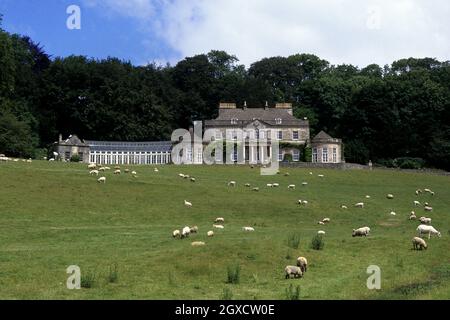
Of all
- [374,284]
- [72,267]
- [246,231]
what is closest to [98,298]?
[72,267]

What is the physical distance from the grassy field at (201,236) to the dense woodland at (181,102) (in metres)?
41.7

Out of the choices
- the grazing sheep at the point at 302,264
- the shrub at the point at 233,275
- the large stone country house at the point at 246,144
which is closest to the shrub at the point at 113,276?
the shrub at the point at 233,275

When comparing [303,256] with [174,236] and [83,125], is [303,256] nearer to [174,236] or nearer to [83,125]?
[174,236]

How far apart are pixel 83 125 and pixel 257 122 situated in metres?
36.5

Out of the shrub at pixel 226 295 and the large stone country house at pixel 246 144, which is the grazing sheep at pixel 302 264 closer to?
the shrub at pixel 226 295

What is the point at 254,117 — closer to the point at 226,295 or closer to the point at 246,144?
the point at 246,144

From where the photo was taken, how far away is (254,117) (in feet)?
366

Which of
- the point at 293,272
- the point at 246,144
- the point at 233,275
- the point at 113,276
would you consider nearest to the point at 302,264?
the point at 293,272

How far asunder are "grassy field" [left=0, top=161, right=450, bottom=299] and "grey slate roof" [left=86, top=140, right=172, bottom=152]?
40.8 m

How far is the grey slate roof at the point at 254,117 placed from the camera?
4296 inches

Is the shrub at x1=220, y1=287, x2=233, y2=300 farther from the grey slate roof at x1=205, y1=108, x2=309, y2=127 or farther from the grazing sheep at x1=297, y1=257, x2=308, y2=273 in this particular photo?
the grey slate roof at x1=205, y1=108, x2=309, y2=127

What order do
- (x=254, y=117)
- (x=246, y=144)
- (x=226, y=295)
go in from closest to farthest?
(x=226, y=295) < (x=246, y=144) < (x=254, y=117)

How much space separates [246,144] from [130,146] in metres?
21.7

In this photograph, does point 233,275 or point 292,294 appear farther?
point 233,275
